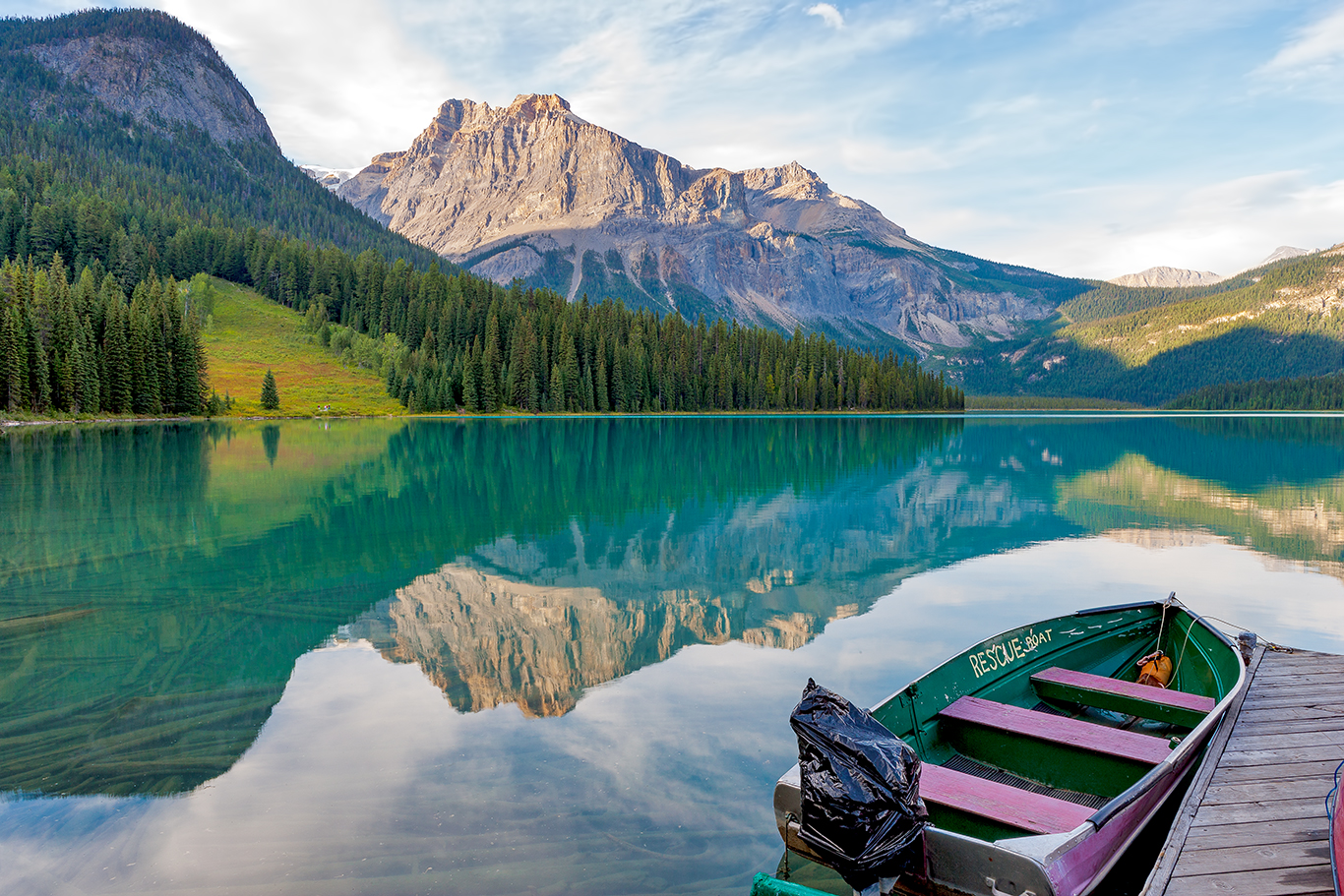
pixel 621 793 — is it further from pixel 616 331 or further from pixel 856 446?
pixel 616 331

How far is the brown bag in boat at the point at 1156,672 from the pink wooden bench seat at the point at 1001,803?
5.52 metres

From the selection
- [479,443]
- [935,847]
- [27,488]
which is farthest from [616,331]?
[935,847]

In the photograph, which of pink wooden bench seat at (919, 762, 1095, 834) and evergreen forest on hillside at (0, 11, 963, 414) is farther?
evergreen forest on hillside at (0, 11, 963, 414)

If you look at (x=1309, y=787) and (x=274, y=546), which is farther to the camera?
(x=274, y=546)

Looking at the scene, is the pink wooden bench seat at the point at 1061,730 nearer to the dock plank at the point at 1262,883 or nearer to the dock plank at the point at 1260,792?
the dock plank at the point at 1260,792

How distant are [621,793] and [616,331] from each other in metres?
140

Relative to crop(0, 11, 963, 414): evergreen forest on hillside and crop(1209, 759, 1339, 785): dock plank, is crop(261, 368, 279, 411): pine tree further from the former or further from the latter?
crop(1209, 759, 1339, 785): dock plank

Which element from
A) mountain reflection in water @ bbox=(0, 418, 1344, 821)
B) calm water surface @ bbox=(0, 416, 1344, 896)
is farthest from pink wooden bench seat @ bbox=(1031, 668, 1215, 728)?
mountain reflection in water @ bbox=(0, 418, 1344, 821)

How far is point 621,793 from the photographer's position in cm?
873

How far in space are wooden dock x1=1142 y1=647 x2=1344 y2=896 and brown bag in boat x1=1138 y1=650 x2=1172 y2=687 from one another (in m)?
1.00

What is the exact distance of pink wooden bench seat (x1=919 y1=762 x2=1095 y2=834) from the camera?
6.32 metres

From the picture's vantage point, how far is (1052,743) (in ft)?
26.8

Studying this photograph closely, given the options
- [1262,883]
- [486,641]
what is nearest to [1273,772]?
[1262,883]

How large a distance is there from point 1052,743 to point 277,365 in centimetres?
14578
